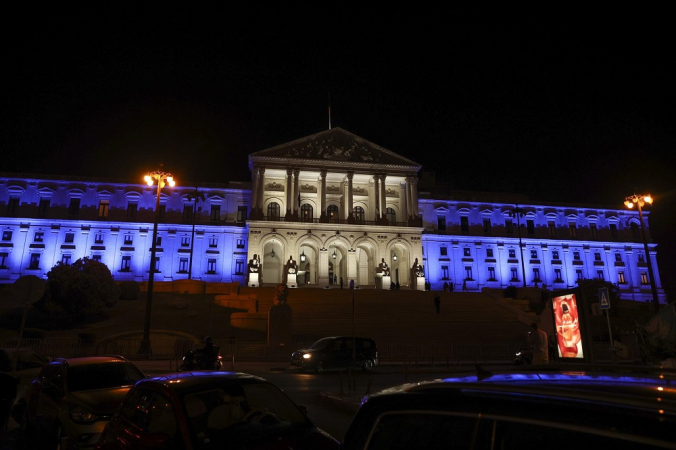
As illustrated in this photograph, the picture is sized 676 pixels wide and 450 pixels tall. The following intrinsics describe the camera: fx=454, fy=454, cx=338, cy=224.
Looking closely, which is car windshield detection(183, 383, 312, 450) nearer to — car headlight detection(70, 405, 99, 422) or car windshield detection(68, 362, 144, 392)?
car headlight detection(70, 405, 99, 422)

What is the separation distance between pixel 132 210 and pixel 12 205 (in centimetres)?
1305

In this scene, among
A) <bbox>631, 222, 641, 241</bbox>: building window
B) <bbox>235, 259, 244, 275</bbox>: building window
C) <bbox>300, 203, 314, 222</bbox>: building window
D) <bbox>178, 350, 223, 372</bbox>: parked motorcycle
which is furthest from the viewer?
<bbox>631, 222, 641, 241</bbox>: building window

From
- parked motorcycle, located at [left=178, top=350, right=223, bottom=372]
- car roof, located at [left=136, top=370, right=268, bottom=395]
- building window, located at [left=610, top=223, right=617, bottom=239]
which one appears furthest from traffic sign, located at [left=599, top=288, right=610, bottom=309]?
building window, located at [left=610, top=223, right=617, bottom=239]

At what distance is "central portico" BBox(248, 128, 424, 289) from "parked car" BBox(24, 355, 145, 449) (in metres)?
38.0

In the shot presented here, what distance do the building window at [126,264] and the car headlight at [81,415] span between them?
47.5 metres

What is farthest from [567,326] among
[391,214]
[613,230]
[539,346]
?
[613,230]

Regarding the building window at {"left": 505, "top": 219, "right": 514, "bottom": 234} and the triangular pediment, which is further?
the building window at {"left": 505, "top": 219, "right": 514, "bottom": 234}

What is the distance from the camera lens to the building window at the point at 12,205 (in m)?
51.2

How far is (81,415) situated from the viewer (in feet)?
21.1

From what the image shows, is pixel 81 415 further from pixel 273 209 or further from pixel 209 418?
pixel 273 209

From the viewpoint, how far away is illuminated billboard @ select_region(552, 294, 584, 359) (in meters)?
10.9

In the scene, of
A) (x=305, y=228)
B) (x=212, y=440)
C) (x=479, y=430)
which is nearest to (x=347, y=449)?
(x=479, y=430)

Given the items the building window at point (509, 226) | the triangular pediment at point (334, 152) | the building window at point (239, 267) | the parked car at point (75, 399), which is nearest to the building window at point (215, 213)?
the building window at point (239, 267)

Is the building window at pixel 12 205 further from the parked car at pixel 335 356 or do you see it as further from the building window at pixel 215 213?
the parked car at pixel 335 356
